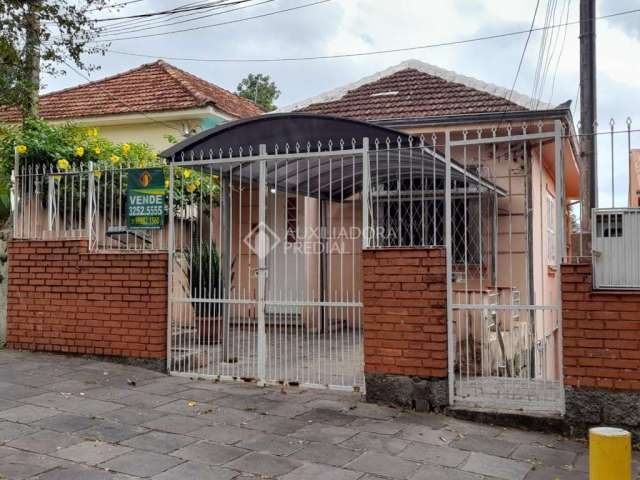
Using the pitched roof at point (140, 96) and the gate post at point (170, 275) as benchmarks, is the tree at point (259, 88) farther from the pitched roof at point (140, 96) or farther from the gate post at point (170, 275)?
the gate post at point (170, 275)

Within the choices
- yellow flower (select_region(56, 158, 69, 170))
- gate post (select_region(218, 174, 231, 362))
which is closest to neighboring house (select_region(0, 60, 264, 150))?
yellow flower (select_region(56, 158, 69, 170))

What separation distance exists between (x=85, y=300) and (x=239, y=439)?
3425 mm

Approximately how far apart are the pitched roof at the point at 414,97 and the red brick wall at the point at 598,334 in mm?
5853

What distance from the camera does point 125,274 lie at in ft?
23.3

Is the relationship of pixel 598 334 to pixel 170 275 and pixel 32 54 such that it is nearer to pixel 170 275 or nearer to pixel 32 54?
pixel 170 275

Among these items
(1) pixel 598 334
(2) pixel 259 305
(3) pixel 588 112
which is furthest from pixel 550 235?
(2) pixel 259 305

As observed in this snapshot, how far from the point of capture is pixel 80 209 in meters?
7.51

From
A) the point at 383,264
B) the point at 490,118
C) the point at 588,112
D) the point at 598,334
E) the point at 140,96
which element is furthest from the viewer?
the point at 140,96

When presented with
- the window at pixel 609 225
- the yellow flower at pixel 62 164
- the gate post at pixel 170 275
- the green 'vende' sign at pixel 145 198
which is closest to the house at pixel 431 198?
the window at pixel 609 225

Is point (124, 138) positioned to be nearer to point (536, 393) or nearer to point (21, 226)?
point (21, 226)

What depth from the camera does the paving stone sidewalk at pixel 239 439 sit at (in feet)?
13.6

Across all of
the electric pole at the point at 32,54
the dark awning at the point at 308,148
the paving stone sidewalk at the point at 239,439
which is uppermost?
the electric pole at the point at 32,54

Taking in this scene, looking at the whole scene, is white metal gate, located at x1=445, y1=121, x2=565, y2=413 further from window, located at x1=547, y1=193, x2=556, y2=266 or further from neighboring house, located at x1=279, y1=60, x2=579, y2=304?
window, located at x1=547, y1=193, x2=556, y2=266

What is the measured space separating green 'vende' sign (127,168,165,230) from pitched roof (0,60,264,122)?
6.51 metres
